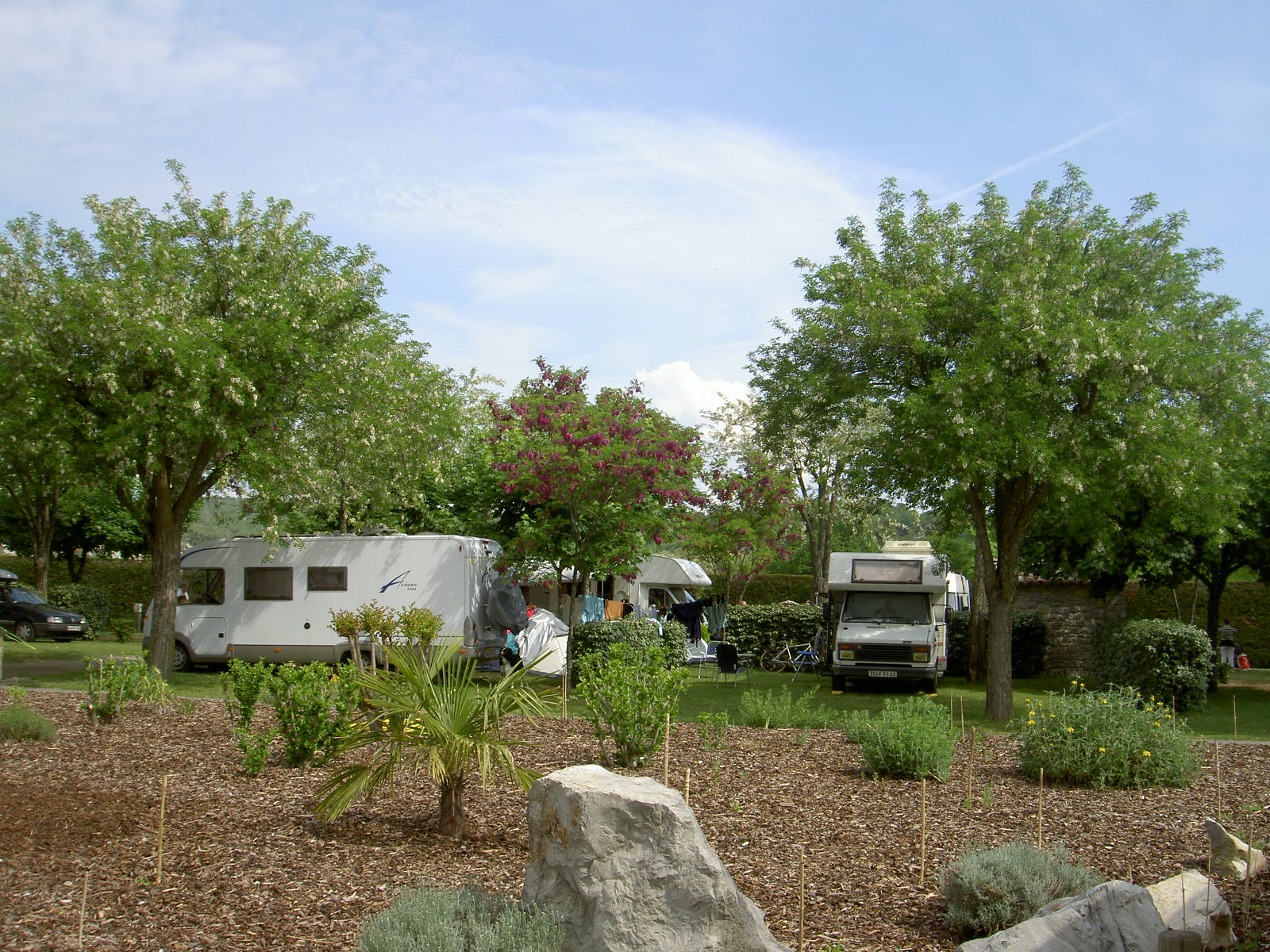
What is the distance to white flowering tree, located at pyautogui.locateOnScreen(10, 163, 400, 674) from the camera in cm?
1437

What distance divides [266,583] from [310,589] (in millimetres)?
836

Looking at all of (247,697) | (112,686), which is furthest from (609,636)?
(247,697)

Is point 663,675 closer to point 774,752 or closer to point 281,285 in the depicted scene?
point 774,752

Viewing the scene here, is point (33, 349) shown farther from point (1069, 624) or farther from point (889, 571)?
point (1069, 624)

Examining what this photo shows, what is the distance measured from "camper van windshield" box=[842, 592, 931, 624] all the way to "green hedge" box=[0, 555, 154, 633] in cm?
2286

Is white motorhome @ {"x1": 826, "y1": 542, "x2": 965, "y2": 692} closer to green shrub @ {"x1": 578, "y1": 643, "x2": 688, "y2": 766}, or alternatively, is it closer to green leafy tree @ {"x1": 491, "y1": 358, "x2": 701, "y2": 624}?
green leafy tree @ {"x1": 491, "y1": 358, "x2": 701, "y2": 624}

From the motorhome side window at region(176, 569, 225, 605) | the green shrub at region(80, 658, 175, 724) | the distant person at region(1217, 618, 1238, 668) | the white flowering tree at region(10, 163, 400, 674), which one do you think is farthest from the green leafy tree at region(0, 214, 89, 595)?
the distant person at region(1217, 618, 1238, 668)

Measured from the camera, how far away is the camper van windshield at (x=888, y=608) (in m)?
17.8

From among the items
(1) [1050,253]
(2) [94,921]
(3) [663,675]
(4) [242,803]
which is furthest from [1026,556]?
(2) [94,921]

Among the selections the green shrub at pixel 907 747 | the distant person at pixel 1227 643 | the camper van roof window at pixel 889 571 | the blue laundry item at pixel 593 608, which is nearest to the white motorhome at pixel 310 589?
the blue laundry item at pixel 593 608

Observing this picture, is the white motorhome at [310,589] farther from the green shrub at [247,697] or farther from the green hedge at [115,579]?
the green hedge at [115,579]

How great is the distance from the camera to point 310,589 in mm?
17953

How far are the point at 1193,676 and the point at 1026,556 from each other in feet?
21.5

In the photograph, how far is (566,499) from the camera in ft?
55.2
